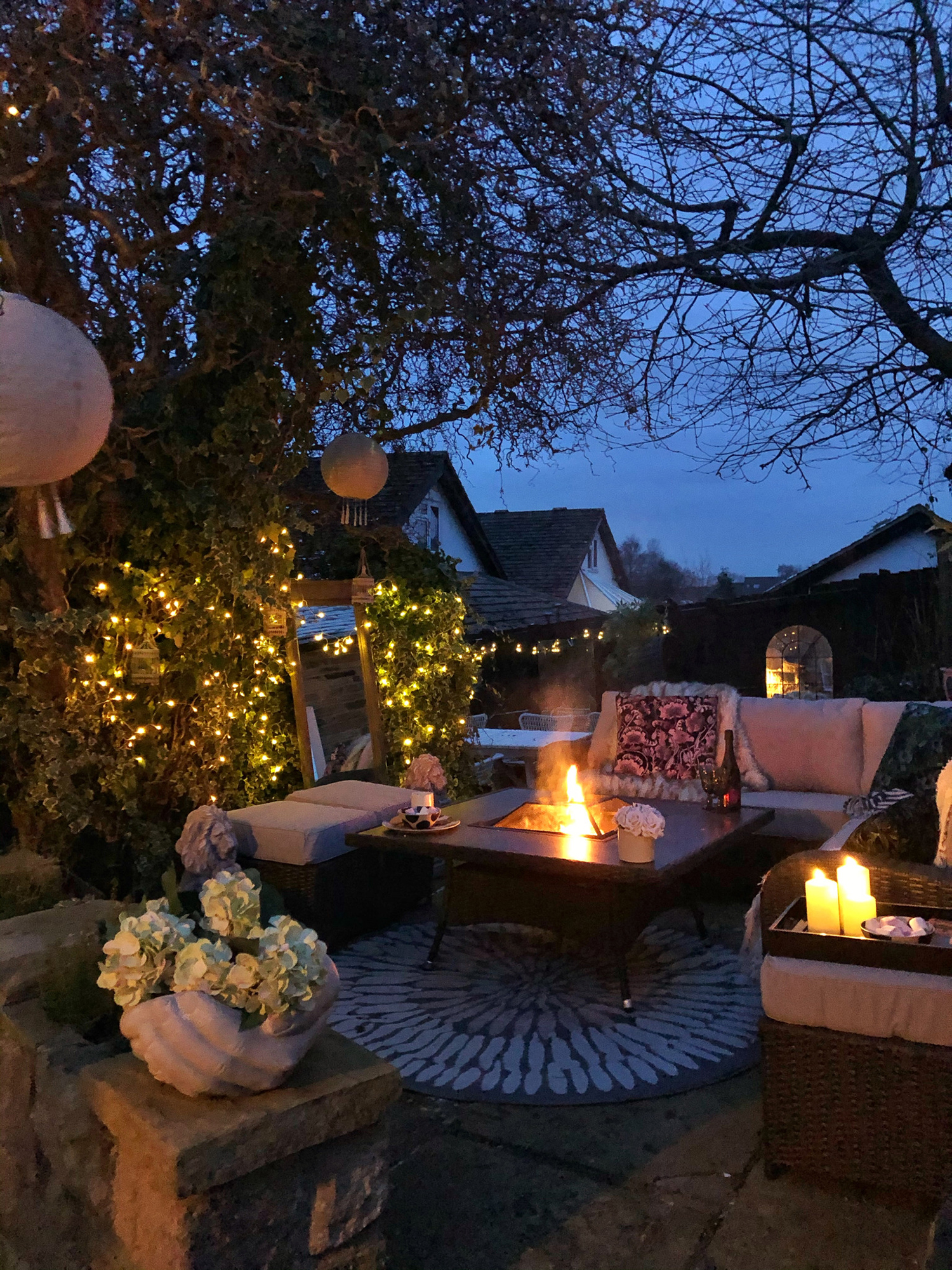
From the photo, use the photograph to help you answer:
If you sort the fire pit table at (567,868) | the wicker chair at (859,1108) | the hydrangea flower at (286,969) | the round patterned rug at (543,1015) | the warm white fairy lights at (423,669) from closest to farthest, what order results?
the hydrangea flower at (286,969), the wicker chair at (859,1108), the round patterned rug at (543,1015), the fire pit table at (567,868), the warm white fairy lights at (423,669)

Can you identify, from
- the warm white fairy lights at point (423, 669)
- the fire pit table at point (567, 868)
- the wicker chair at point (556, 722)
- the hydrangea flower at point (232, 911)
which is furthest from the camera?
the wicker chair at point (556, 722)

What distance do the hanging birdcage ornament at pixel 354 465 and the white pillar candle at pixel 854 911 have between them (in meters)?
3.80

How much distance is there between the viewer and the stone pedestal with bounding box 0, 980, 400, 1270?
166cm

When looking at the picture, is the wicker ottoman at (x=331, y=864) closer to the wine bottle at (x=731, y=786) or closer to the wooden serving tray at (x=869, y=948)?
the wine bottle at (x=731, y=786)

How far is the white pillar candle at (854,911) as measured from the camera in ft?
8.75

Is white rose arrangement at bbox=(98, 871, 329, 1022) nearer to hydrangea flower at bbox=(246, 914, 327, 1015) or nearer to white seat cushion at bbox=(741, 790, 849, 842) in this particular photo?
hydrangea flower at bbox=(246, 914, 327, 1015)

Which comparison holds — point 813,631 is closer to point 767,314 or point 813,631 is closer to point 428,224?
point 767,314

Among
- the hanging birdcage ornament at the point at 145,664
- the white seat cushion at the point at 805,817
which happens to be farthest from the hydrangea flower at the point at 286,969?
the white seat cushion at the point at 805,817

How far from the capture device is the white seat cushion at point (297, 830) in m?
4.48

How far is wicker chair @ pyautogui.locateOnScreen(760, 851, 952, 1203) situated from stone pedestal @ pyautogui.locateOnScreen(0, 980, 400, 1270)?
1175mm

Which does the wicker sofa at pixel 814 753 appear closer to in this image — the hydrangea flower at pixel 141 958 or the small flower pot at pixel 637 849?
the small flower pot at pixel 637 849

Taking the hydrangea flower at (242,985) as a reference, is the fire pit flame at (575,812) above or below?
below

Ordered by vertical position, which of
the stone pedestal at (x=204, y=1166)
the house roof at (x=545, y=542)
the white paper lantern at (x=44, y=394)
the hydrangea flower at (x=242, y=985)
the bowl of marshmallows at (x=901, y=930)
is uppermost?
the house roof at (x=545, y=542)

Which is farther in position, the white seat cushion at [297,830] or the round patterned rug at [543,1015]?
the white seat cushion at [297,830]
